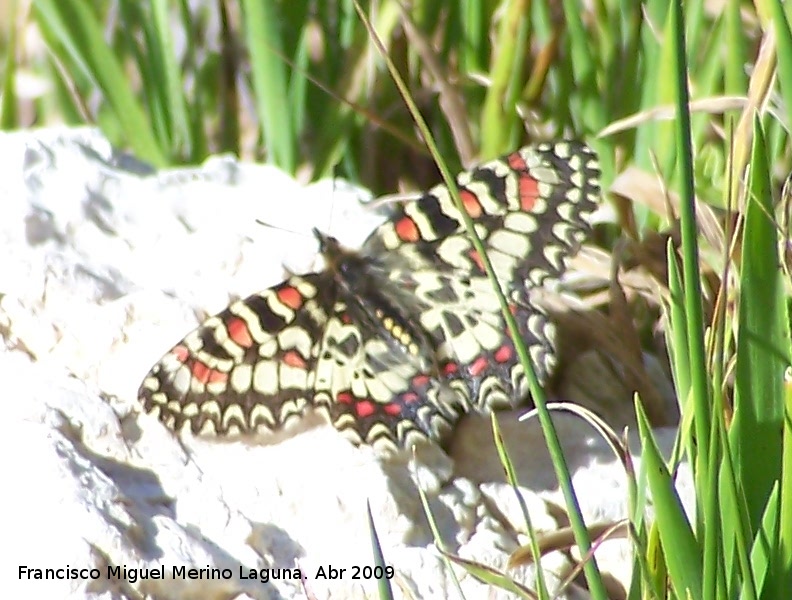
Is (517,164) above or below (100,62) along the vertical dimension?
below

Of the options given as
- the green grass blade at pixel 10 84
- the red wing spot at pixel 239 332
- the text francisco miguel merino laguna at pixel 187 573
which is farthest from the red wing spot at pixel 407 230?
the green grass blade at pixel 10 84

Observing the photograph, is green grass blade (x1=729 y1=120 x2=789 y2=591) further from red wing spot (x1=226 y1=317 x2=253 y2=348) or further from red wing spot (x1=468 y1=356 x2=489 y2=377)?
red wing spot (x1=226 y1=317 x2=253 y2=348)

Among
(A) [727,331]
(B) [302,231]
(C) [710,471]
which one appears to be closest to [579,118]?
(B) [302,231]

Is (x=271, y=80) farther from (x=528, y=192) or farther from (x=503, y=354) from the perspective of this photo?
(x=503, y=354)

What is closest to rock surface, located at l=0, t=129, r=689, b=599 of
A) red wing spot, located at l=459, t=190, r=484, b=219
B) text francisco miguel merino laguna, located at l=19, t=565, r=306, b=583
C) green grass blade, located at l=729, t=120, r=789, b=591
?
text francisco miguel merino laguna, located at l=19, t=565, r=306, b=583

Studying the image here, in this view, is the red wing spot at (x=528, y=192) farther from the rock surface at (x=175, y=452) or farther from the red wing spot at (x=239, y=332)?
the red wing spot at (x=239, y=332)

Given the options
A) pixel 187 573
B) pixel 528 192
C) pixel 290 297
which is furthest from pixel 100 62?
pixel 187 573
